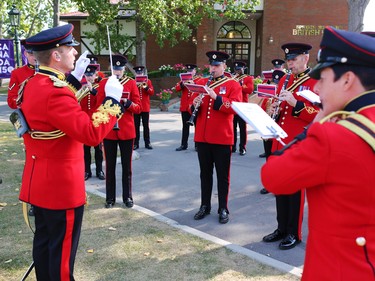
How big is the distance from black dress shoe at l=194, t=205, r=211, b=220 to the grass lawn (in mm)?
563

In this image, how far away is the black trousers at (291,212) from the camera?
182 inches

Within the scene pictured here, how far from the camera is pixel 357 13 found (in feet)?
37.0

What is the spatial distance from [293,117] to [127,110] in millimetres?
2640

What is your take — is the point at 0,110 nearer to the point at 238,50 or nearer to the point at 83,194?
the point at 238,50

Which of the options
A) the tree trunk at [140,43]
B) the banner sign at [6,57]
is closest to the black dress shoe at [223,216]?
the banner sign at [6,57]

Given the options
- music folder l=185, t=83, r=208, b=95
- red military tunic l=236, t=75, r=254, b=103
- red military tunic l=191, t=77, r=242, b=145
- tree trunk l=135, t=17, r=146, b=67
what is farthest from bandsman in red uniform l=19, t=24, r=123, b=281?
tree trunk l=135, t=17, r=146, b=67

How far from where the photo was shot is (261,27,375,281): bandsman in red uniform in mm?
1625

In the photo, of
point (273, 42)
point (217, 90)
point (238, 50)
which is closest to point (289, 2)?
point (273, 42)

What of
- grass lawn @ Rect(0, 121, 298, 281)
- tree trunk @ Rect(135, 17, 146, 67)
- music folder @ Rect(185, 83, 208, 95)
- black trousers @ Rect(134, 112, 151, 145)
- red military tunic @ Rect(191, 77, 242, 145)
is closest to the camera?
grass lawn @ Rect(0, 121, 298, 281)

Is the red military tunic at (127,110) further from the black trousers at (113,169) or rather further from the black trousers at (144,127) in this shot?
the black trousers at (144,127)

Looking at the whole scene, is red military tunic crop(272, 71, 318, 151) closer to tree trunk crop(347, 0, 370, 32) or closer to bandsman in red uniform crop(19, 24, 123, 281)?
bandsman in red uniform crop(19, 24, 123, 281)

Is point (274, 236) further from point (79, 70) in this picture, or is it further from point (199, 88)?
point (79, 70)

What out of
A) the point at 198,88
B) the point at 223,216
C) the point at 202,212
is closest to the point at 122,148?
the point at 202,212

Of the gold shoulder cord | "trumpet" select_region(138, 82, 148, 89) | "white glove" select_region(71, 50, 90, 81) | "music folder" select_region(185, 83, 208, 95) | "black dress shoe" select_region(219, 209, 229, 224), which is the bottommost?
"black dress shoe" select_region(219, 209, 229, 224)
